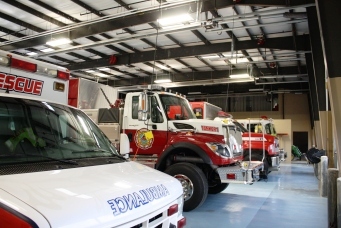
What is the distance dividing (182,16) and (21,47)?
7.01 metres

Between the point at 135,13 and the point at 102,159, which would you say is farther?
Result: the point at 135,13

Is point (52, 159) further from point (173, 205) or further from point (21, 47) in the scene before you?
point (21, 47)

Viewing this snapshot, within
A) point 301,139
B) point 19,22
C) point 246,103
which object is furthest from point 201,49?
point 301,139

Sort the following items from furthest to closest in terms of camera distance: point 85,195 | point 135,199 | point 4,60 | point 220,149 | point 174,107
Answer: point 174,107 → point 220,149 → point 4,60 → point 135,199 → point 85,195

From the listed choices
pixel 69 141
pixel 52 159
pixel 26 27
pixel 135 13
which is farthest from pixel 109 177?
pixel 26 27

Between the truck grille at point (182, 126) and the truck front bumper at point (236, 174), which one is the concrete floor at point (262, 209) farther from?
the truck grille at point (182, 126)

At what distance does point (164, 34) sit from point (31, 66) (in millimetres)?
8151

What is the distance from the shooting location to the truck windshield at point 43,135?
2318 millimetres

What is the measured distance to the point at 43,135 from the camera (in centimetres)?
261

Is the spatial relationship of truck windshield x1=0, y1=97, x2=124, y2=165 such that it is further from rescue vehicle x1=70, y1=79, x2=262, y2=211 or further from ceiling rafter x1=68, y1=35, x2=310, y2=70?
ceiling rafter x1=68, y1=35, x2=310, y2=70

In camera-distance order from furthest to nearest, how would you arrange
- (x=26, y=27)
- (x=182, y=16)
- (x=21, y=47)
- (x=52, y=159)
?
(x=21, y=47) < (x=26, y=27) < (x=182, y=16) < (x=52, y=159)

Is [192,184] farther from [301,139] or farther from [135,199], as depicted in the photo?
[301,139]

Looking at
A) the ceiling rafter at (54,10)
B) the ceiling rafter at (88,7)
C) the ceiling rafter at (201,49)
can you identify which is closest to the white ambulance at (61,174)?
the ceiling rafter at (88,7)

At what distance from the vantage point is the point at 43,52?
13328 mm
